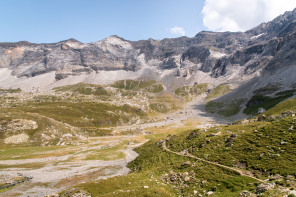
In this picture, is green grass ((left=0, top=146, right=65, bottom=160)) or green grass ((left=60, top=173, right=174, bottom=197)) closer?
green grass ((left=60, top=173, right=174, bottom=197))

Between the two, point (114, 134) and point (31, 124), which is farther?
point (114, 134)

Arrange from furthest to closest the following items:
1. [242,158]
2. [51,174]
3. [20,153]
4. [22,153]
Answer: [22,153]
[20,153]
[51,174]
[242,158]

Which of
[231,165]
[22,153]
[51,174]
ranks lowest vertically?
[22,153]

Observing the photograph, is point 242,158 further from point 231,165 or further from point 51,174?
point 51,174

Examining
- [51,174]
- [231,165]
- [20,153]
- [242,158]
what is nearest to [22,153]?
[20,153]

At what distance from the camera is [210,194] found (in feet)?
83.5

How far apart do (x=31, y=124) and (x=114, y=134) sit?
65.8 meters

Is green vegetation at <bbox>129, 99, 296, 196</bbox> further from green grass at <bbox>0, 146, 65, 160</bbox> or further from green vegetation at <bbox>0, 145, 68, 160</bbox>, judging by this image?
green grass at <bbox>0, 146, 65, 160</bbox>

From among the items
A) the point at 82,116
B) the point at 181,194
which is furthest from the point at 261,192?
the point at 82,116

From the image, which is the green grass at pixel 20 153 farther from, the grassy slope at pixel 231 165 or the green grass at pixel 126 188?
the grassy slope at pixel 231 165

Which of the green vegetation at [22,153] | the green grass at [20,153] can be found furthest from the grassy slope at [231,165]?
the green grass at [20,153]

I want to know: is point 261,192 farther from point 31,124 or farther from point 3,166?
point 31,124

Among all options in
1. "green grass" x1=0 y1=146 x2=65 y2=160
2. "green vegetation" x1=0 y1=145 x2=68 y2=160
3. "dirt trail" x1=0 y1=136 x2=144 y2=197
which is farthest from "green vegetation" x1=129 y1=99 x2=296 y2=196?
"green grass" x1=0 y1=146 x2=65 y2=160

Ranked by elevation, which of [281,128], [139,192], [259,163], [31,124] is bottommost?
[31,124]
